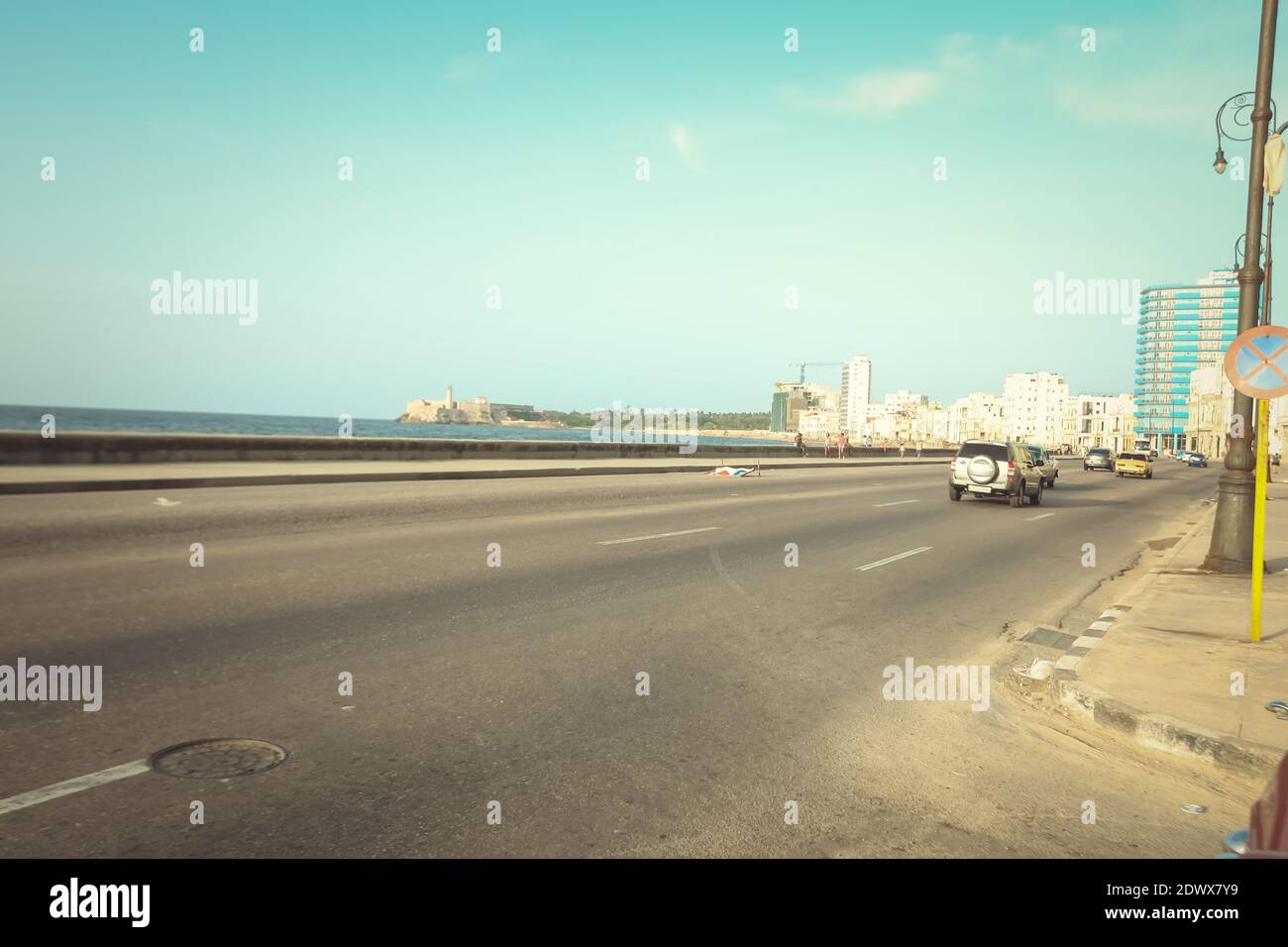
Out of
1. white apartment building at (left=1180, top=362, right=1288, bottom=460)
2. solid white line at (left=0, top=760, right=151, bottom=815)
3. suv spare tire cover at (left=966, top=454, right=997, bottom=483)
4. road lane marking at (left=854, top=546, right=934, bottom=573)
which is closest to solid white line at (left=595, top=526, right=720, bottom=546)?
road lane marking at (left=854, top=546, right=934, bottom=573)

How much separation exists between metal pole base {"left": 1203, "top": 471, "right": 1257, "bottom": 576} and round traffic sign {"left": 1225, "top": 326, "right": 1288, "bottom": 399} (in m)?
4.95

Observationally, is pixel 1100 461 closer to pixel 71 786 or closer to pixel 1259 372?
pixel 1259 372

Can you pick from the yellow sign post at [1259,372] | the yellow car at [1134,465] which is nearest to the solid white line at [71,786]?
the yellow sign post at [1259,372]

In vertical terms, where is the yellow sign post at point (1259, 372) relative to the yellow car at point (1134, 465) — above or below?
above

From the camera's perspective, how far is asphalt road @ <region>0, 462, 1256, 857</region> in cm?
378

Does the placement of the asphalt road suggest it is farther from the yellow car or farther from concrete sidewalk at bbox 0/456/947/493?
the yellow car

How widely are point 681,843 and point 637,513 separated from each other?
14.4 metres

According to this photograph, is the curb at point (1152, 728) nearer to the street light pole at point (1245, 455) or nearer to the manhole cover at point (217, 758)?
the manhole cover at point (217, 758)

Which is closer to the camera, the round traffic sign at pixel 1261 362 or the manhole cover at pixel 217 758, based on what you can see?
the manhole cover at pixel 217 758

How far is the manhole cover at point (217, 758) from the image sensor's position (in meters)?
4.20

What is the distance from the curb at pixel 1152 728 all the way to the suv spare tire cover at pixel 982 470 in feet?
58.0

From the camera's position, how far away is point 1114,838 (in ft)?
13.1

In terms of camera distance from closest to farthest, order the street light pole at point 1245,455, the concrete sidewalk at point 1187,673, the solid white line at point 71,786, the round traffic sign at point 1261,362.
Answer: the solid white line at point 71,786, the concrete sidewalk at point 1187,673, the round traffic sign at point 1261,362, the street light pole at point 1245,455
